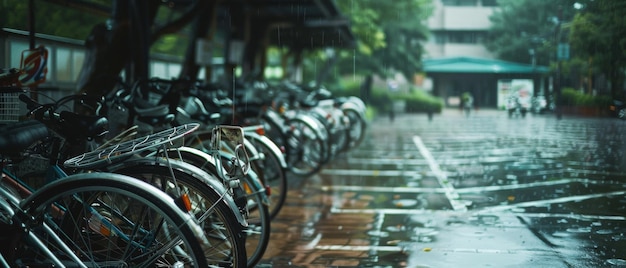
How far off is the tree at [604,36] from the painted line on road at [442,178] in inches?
73.1

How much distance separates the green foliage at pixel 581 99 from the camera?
19.8 feet

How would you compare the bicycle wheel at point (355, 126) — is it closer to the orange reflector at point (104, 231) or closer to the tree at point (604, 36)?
the tree at point (604, 36)

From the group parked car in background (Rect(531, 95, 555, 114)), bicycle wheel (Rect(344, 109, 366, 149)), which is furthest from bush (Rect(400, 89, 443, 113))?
parked car in background (Rect(531, 95, 555, 114))

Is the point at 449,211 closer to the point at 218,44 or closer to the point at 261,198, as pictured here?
the point at 261,198

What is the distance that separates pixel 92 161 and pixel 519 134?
231 inches

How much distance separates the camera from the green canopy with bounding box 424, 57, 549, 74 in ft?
23.7

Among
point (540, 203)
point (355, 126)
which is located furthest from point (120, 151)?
point (355, 126)

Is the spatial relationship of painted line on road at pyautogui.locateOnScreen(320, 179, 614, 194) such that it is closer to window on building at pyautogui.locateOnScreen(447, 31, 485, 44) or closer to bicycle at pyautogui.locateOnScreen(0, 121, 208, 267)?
window on building at pyautogui.locateOnScreen(447, 31, 485, 44)

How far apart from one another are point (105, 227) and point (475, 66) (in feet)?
20.1

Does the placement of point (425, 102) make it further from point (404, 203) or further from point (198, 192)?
point (198, 192)

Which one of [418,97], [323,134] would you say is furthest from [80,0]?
[418,97]

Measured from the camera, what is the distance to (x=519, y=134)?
8.27m

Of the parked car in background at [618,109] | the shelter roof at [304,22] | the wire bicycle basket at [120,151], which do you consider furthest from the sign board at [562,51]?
the shelter roof at [304,22]

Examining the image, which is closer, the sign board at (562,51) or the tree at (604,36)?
the tree at (604,36)
